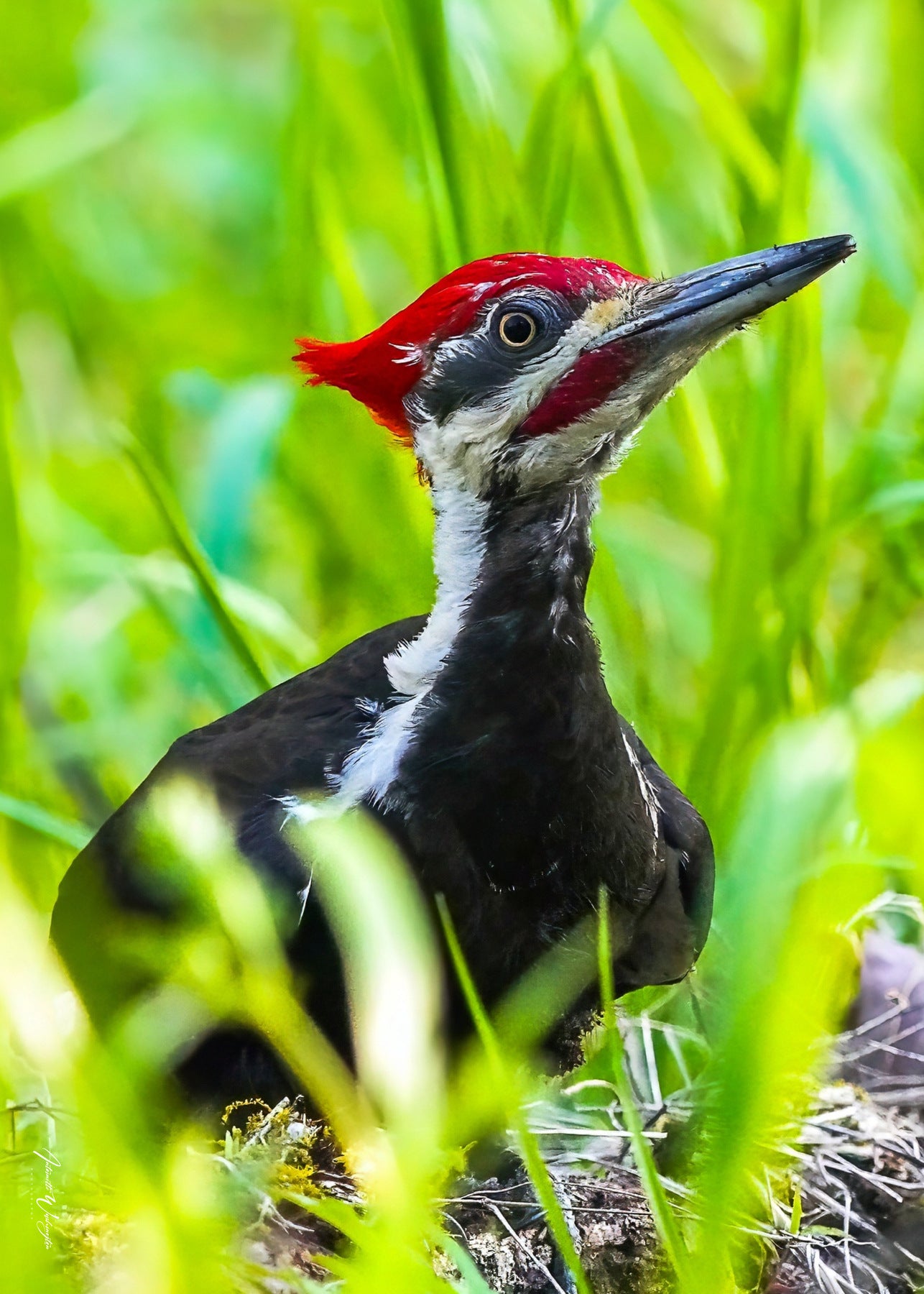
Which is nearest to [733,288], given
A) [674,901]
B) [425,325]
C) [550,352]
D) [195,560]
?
[550,352]

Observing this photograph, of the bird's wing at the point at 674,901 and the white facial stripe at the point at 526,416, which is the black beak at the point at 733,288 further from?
the bird's wing at the point at 674,901

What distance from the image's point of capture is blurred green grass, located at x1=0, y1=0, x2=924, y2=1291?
1.82 m

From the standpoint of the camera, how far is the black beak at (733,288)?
132 cm

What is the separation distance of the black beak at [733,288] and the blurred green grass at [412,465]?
0.38m

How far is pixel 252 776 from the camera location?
1.56 m

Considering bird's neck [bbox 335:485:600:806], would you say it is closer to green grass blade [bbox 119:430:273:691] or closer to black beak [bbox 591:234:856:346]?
black beak [bbox 591:234:856:346]

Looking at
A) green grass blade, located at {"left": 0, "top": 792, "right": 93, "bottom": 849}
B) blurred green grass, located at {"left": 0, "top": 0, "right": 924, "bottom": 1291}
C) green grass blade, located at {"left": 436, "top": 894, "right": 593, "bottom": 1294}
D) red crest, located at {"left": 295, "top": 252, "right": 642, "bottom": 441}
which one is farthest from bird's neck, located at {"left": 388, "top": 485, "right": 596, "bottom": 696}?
green grass blade, located at {"left": 0, "top": 792, "right": 93, "bottom": 849}

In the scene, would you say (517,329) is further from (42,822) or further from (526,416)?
(42,822)

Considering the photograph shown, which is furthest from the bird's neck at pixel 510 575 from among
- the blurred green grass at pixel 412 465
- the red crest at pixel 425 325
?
the blurred green grass at pixel 412 465

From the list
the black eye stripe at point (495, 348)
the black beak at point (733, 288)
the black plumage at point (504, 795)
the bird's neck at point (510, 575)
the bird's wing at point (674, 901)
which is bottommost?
the bird's wing at point (674, 901)

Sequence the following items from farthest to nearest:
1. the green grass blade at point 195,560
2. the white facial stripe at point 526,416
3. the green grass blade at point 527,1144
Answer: the green grass blade at point 195,560, the white facial stripe at point 526,416, the green grass blade at point 527,1144

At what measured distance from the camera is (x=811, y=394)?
194 centimetres

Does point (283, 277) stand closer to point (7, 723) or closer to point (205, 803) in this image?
point (7, 723)

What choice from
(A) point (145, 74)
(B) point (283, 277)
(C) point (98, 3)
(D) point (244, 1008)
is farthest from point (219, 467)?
(C) point (98, 3)
